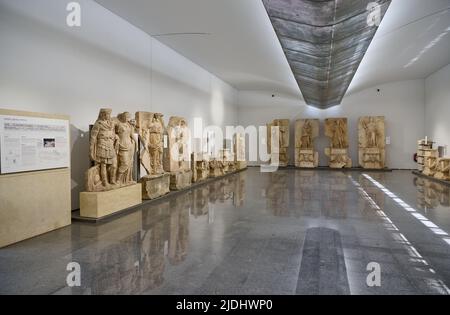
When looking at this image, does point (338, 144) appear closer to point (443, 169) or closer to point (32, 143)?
point (443, 169)

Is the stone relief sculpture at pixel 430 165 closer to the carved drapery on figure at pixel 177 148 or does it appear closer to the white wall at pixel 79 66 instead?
the carved drapery on figure at pixel 177 148

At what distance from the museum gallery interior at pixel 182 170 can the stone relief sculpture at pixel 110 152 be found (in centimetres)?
→ 3

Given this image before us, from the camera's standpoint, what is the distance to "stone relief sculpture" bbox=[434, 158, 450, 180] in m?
9.13

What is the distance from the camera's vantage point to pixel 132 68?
7.54 metres

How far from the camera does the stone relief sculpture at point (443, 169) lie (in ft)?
30.0

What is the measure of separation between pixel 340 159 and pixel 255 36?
843 centimetres

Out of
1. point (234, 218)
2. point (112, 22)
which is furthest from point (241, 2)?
point (234, 218)

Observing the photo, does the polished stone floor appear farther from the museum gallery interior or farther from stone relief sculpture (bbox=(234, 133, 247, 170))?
stone relief sculpture (bbox=(234, 133, 247, 170))

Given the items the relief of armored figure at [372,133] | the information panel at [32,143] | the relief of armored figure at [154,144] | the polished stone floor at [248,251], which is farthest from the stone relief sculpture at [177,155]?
the relief of armored figure at [372,133]

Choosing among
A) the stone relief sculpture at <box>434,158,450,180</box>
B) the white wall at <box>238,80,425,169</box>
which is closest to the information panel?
the stone relief sculpture at <box>434,158,450,180</box>

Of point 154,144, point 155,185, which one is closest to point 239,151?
point 154,144

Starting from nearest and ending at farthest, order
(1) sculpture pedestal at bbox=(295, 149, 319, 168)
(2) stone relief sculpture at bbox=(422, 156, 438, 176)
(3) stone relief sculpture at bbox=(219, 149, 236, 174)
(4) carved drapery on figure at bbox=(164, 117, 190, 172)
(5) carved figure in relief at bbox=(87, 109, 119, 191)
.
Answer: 1. (5) carved figure in relief at bbox=(87, 109, 119, 191)
2. (4) carved drapery on figure at bbox=(164, 117, 190, 172)
3. (2) stone relief sculpture at bbox=(422, 156, 438, 176)
4. (3) stone relief sculpture at bbox=(219, 149, 236, 174)
5. (1) sculpture pedestal at bbox=(295, 149, 319, 168)

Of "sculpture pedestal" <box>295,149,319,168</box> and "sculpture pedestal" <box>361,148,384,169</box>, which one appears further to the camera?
"sculpture pedestal" <box>295,149,319,168</box>

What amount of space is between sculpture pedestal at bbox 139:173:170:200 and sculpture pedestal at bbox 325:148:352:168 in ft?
30.5
